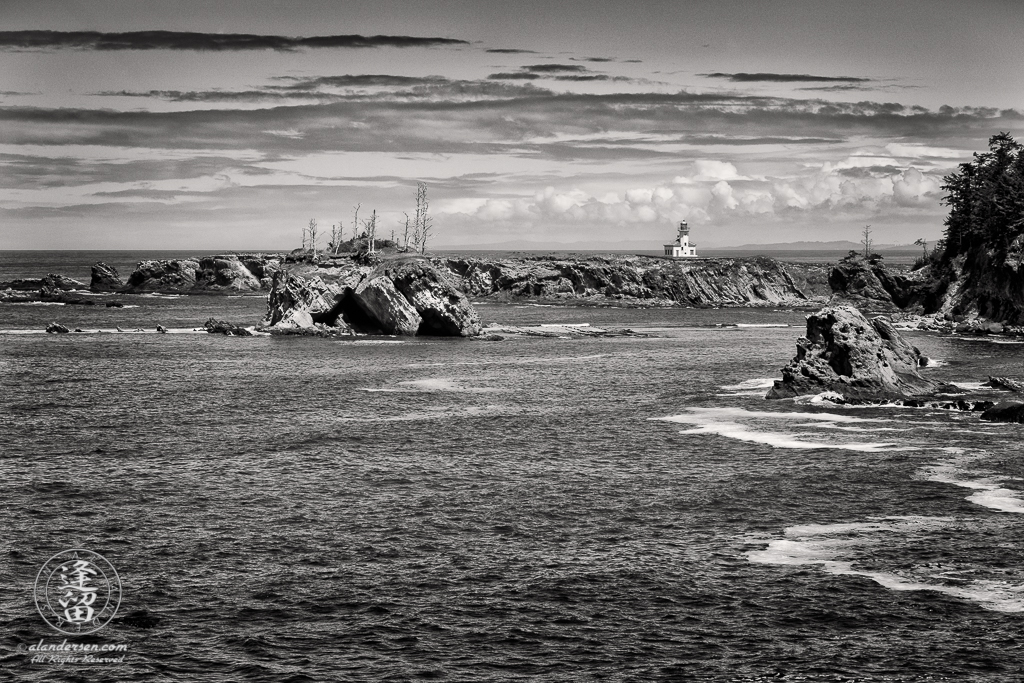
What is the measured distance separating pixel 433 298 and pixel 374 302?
8.30 meters

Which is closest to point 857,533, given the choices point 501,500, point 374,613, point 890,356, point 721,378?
point 501,500

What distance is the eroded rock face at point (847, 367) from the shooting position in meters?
83.0

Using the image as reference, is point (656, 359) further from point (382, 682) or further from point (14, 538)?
point (382, 682)

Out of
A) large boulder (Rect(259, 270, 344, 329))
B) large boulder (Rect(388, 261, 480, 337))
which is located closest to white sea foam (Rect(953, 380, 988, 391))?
large boulder (Rect(388, 261, 480, 337))

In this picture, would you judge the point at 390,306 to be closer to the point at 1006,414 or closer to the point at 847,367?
the point at 847,367

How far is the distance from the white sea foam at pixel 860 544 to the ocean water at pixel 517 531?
154 mm

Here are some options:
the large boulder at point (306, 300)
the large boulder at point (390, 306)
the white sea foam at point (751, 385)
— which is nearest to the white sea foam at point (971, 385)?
the white sea foam at point (751, 385)

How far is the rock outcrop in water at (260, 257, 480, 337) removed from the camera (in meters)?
143

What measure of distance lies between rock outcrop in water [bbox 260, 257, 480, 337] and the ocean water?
166 ft

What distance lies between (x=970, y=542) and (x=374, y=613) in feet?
81.3

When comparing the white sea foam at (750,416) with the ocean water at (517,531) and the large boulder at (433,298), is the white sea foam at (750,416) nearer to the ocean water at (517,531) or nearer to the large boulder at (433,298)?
the ocean water at (517,531)

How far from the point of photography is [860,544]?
1693 inches

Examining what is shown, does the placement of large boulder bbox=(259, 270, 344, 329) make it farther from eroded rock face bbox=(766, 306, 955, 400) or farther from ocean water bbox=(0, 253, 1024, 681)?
eroded rock face bbox=(766, 306, 955, 400)

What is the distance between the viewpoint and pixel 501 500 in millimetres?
51500
